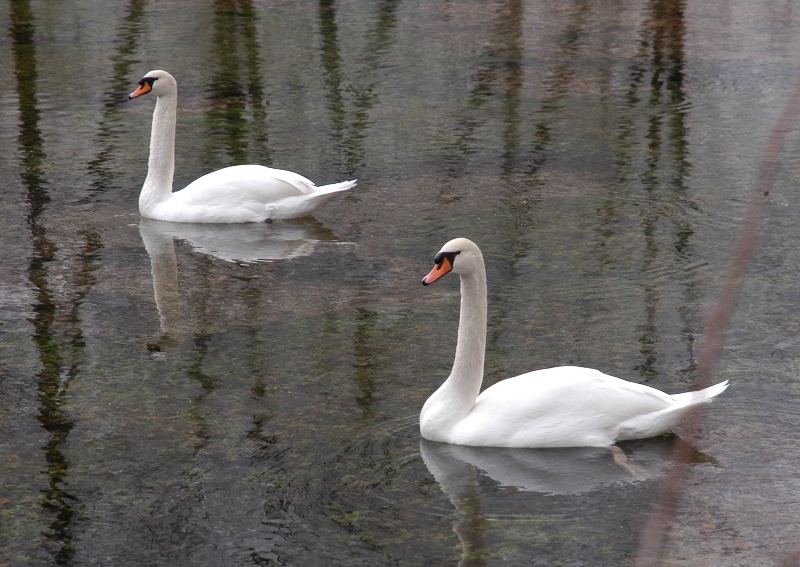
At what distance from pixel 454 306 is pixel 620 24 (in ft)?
34.8

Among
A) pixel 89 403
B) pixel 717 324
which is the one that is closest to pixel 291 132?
pixel 89 403

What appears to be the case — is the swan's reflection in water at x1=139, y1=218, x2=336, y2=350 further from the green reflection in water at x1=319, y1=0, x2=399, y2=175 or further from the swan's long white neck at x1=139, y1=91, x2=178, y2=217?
the green reflection in water at x1=319, y1=0, x2=399, y2=175

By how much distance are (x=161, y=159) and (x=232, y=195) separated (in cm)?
71

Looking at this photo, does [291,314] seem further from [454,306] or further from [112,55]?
[112,55]

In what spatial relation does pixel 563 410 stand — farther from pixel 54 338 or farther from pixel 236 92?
pixel 236 92

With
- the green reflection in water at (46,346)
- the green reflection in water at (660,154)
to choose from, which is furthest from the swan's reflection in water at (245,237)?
the green reflection in water at (660,154)

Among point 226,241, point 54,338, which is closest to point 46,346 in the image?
point 54,338

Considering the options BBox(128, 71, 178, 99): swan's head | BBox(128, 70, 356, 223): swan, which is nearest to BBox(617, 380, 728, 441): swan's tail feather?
BBox(128, 70, 356, 223): swan

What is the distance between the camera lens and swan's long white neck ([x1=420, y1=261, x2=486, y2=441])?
5.41 m

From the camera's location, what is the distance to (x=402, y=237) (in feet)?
28.9

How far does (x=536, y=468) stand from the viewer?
5129mm

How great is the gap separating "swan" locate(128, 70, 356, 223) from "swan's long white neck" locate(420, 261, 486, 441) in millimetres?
3832

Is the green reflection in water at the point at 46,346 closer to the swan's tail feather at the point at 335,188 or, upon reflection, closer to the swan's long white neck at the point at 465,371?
the swan's long white neck at the point at 465,371

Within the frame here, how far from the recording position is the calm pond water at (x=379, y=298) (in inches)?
188
